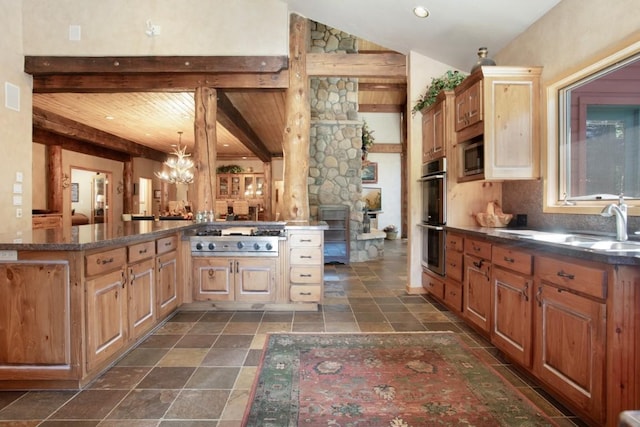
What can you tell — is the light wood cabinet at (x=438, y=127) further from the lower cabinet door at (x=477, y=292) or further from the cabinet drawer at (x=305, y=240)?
the cabinet drawer at (x=305, y=240)

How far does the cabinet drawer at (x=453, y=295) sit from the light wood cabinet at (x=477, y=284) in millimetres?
92

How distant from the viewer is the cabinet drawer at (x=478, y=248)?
8.70 ft

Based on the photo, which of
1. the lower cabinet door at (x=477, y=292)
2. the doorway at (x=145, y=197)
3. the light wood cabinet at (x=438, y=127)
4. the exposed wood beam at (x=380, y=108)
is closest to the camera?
the lower cabinet door at (x=477, y=292)

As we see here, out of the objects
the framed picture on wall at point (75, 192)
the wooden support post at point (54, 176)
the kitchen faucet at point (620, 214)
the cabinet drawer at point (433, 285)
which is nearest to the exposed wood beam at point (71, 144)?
the wooden support post at point (54, 176)

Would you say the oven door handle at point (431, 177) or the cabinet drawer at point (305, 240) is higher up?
the oven door handle at point (431, 177)

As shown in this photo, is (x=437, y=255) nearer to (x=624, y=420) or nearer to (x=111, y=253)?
(x=111, y=253)

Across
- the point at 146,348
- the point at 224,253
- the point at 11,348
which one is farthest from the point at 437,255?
the point at 11,348

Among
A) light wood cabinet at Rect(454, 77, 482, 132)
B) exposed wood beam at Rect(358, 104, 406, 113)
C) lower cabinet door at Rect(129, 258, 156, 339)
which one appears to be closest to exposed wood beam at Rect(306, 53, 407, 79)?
light wood cabinet at Rect(454, 77, 482, 132)

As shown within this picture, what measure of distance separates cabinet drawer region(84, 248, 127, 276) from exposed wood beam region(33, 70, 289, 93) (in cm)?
267

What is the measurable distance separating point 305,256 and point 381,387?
1.74 meters

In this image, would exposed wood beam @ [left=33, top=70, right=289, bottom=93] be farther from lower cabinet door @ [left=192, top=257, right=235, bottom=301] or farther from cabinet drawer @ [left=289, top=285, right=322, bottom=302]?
cabinet drawer @ [left=289, top=285, right=322, bottom=302]

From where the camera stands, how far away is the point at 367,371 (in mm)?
2271

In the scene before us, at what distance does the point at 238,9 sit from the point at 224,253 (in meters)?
2.96

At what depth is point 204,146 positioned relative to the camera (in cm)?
426
